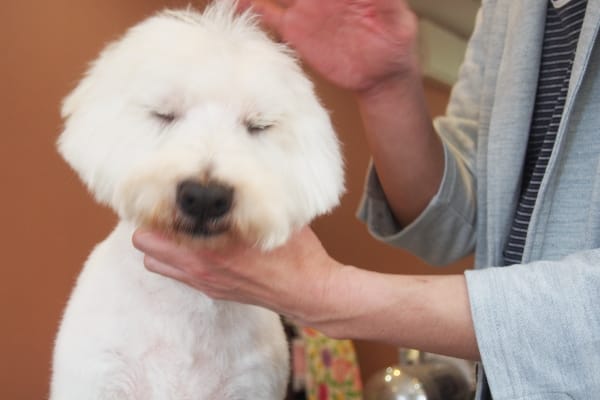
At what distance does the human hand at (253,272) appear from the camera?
0.68 meters

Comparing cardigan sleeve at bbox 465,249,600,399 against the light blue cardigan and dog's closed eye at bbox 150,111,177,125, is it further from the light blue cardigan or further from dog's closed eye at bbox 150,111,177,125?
dog's closed eye at bbox 150,111,177,125

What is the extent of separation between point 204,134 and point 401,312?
11.6 inches

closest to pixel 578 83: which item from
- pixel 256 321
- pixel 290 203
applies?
pixel 290 203

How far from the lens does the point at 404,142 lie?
1008 mm

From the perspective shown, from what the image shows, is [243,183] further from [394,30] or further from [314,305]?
[394,30]

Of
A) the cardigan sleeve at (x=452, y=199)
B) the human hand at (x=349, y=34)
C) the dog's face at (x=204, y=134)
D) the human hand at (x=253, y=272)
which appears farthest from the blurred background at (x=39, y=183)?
the human hand at (x=253, y=272)

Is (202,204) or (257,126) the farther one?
(257,126)

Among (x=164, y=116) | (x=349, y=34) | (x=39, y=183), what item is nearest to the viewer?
(x=164, y=116)

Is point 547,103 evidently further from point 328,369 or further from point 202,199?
point 328,369

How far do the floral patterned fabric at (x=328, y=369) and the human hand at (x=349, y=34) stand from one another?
1.78m

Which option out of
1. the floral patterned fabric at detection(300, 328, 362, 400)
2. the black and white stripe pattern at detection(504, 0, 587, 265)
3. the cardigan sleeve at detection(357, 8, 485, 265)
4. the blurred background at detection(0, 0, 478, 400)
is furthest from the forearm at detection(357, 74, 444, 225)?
the floral patterned fabric at detection(300, 328, 362, 400)

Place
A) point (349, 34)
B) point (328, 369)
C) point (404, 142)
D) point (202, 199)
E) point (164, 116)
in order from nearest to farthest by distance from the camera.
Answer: point (202, 199) < point (164, 116) < point (349, 34) < point (404, 142) < point (328, 369)

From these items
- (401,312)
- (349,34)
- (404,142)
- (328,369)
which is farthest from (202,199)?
(328,369)

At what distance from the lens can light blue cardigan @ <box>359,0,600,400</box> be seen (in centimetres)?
64
